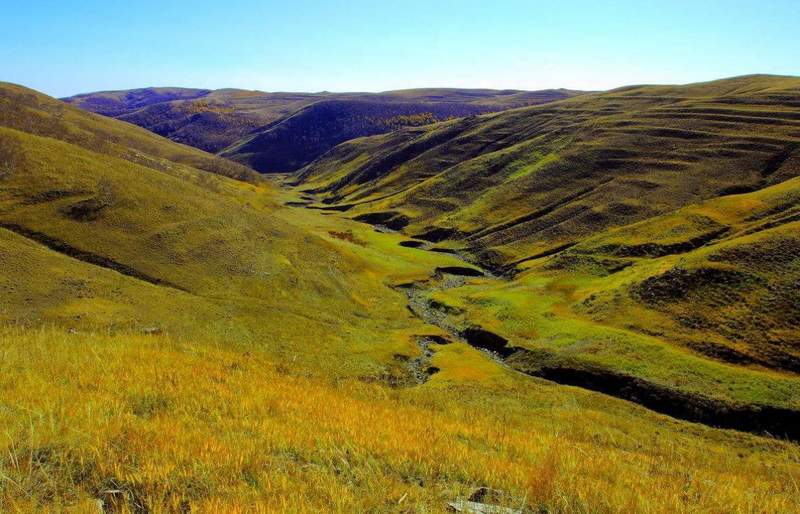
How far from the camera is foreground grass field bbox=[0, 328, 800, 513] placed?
19.4 ft

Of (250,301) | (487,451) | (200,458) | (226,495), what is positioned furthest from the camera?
(250,301)

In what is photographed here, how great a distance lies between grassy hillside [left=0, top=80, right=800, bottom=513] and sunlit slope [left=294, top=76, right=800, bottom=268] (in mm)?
14397

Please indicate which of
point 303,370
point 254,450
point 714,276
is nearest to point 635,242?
point 714,276

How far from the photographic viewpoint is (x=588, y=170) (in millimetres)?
132875

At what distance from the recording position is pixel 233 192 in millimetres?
150750

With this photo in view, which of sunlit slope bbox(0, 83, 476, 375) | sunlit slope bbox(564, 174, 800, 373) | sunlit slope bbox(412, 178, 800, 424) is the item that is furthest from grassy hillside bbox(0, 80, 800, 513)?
sunlit slope bbox(564, 174, 800, 373)

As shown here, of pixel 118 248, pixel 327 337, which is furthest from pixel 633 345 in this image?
pixel 118 248

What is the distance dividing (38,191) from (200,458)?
75.5 meters

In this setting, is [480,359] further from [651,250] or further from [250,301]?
[651,250]

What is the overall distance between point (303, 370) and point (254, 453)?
1296 cm

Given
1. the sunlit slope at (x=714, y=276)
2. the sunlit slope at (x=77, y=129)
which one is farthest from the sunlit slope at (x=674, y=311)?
the sunlit slope at (x=77, y=129)

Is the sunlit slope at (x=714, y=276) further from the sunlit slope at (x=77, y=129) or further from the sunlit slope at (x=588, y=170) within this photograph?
the sunlit slope at (x=77, y=129)

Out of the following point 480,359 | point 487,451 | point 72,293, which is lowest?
point 480,359

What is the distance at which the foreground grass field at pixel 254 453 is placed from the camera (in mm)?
5914
